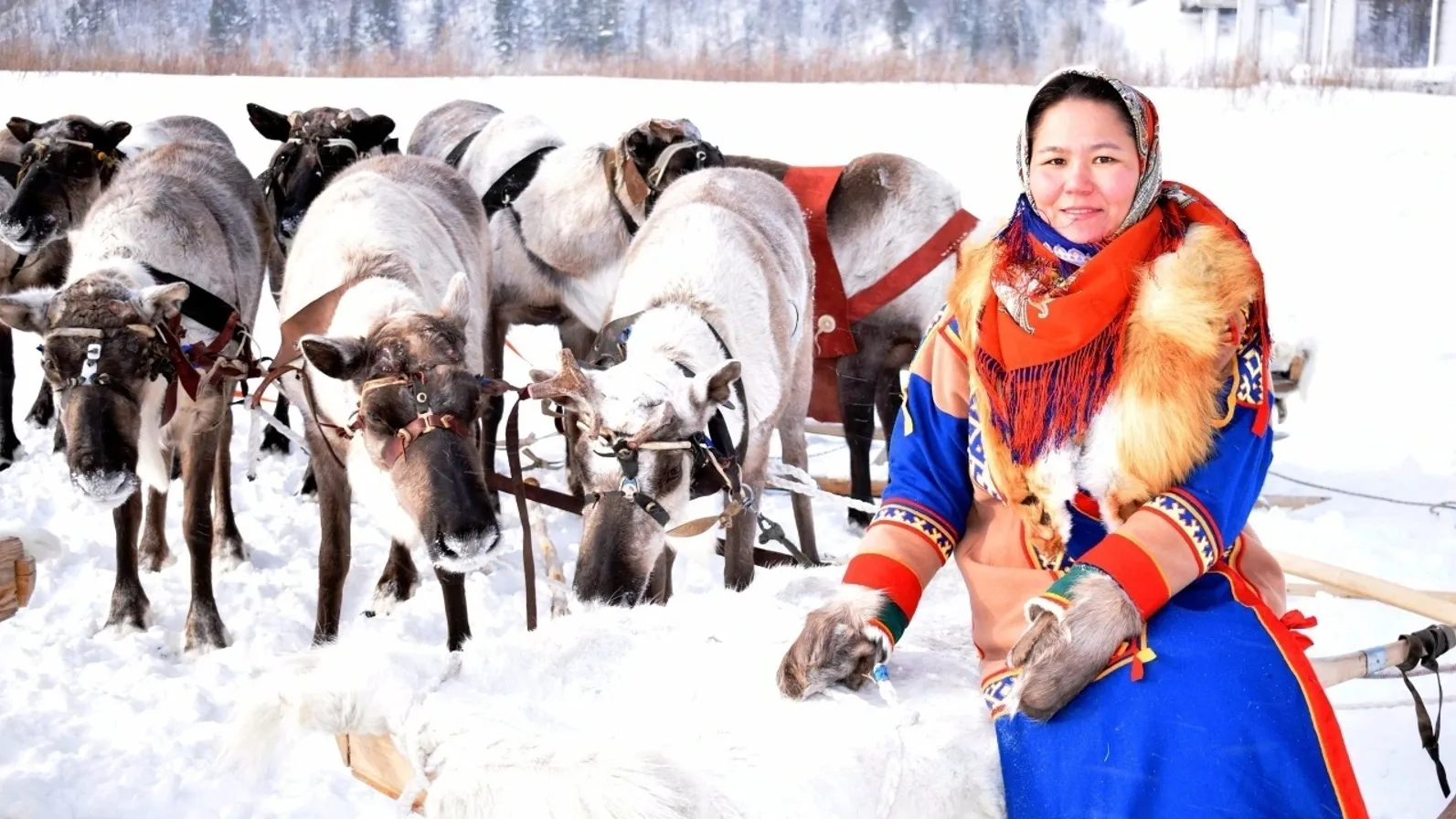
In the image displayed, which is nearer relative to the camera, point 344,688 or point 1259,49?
point 344,688

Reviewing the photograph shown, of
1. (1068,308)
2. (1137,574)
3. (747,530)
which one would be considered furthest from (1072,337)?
(747,530)

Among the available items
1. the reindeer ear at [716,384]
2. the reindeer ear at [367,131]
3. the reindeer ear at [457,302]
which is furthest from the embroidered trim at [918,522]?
the reindeer ear at [367,131]

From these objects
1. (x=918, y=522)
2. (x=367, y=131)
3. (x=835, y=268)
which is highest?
(x=367, y=131)

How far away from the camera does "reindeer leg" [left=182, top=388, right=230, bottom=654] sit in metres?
4.18

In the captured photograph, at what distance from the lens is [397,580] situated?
15.2 ft

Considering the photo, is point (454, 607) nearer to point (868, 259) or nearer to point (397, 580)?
point (397, 580)

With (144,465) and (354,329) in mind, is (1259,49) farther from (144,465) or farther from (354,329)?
(144,465)

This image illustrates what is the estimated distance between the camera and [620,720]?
1.85 metres

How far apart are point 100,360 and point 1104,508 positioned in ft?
9.89

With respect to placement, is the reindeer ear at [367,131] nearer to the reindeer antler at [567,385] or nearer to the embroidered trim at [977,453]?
the reindeer antler at [567,385]

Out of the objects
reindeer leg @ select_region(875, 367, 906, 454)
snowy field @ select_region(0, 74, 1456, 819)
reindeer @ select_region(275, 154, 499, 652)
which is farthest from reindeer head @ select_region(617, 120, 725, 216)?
snowy field @ select_region(0, 74, 1456, 819)

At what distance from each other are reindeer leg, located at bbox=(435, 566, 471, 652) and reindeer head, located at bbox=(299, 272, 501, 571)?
19.2 inches

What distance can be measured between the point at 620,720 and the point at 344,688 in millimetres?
405

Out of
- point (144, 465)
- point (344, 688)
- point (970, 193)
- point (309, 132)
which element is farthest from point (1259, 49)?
point (344, 688)
